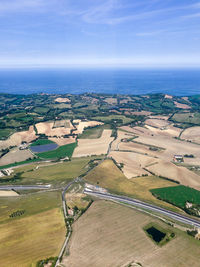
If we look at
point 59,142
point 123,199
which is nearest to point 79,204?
point 123,199

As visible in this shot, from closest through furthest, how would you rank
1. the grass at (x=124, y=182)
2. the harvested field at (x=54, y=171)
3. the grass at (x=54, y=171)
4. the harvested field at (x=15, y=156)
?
the grass at (x=124, y=182) → the grass at (x=54, y=171) → the harvested field at (x=54, y=171) → the harvested field at (x=15, y=156)

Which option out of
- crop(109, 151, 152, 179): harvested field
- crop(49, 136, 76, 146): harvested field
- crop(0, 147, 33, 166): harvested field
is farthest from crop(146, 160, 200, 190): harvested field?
crop(0, 147, 33, 166): harvested field

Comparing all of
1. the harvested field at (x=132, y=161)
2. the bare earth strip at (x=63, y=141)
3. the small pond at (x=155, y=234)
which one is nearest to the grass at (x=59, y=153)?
the bare earth strip at (x=63, y=141)

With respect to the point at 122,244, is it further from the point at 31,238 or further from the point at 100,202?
the point at 31,238

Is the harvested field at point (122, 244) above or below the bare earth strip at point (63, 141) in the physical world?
below

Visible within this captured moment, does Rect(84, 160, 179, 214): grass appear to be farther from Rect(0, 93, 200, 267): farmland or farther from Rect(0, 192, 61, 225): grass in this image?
Rect(0, 192, 61, 225): grass

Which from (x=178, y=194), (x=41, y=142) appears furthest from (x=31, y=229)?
(x=41, y=142)

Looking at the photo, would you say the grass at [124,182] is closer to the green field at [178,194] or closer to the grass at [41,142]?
the green field at [178,194]

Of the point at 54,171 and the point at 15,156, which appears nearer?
the point at 54,171
